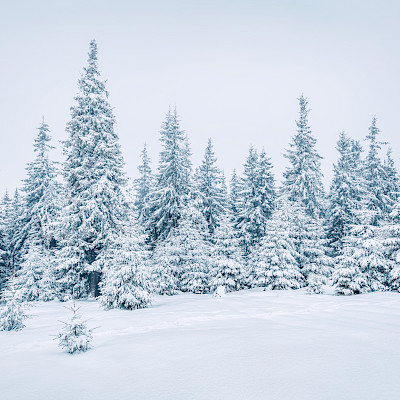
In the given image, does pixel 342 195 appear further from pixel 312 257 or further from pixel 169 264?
pixel 169 264

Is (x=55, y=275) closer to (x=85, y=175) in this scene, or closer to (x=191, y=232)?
(x=85, y=175)

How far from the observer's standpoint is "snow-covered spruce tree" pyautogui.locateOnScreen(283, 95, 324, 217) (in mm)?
29141

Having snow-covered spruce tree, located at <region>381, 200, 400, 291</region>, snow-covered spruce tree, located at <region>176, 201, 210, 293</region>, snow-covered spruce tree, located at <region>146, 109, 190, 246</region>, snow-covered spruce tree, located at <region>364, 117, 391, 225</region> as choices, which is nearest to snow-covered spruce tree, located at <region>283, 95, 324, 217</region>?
snow-covered spruce tree, located at <region>364, 117, 391, 225</region>

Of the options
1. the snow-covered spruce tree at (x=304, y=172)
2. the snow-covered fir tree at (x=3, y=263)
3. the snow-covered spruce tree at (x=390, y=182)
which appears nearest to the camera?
the snow-covered spruce tree at (x=304, y=172)

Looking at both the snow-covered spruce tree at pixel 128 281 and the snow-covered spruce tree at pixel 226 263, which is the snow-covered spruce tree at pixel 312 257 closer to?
the snow-covered spruce tree at pixel 226 263

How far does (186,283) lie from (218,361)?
713 inches

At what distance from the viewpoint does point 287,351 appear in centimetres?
560

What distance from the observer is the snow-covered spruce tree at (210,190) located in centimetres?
3100

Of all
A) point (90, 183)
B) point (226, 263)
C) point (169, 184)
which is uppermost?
point (169, 184)

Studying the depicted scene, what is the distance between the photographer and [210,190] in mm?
31234

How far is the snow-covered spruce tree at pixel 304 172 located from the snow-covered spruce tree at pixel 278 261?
7.58 m

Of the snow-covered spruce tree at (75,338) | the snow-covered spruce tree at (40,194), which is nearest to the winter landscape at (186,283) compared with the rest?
the snow-covered spruce tree at (75,338)

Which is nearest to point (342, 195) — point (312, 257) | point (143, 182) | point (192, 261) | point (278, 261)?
point (312, 257)

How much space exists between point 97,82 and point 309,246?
62.1 feet
